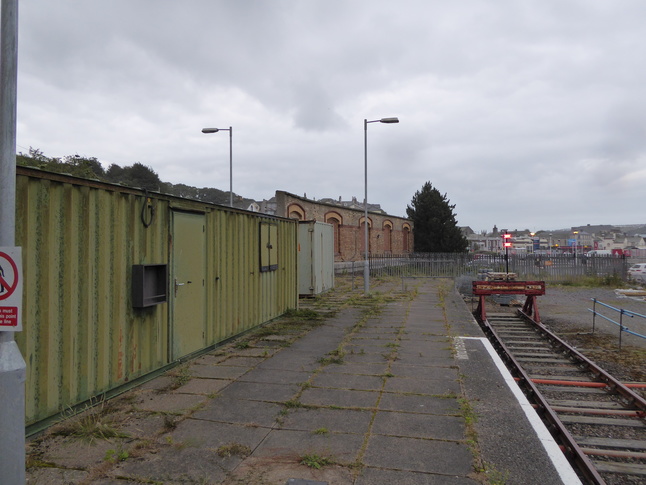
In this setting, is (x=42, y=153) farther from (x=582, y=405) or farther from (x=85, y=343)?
(x=582, y=405)

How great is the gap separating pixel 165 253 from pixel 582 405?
255 inches

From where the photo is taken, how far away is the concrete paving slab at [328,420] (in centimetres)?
422

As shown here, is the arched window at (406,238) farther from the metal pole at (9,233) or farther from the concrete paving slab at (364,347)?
the metal pole at (9,233)

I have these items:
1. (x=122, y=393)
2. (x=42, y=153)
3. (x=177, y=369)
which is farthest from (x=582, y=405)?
(x=42, y=153)

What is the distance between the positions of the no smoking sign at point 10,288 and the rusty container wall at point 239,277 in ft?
14.4

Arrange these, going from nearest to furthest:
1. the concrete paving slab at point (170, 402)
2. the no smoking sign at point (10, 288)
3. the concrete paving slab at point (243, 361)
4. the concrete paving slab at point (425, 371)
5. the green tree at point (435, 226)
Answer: the no smoking sign at point (10, 288)
the concrete paving slab at point (170, 402)
the concrete paving slab at point (425, 371)
the concrete paving slab at point (243, 361)
the green tree at point (435, 226)

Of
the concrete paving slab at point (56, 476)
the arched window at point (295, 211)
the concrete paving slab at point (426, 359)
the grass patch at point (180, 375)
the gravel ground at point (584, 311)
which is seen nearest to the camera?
the concrete paving slab at point (56, 476)

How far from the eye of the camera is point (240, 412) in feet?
15.1

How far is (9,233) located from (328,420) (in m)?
3.30

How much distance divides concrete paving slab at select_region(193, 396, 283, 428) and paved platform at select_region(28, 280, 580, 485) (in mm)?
21

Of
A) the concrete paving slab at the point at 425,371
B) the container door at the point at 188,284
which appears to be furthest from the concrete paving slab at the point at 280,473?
the container door at the point at 188,284

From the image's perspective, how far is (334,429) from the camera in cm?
420

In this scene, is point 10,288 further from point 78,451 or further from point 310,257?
point 310,257

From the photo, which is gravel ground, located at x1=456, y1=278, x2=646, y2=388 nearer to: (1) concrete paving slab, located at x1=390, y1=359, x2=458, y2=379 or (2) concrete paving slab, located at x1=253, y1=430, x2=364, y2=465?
(1) concrete paving slab, located at x1=390, y1=359, x2=458, y2=379
